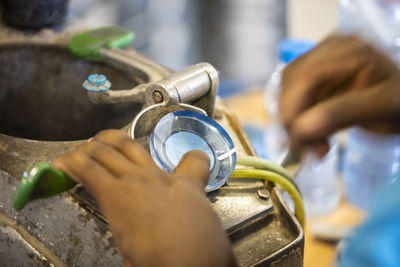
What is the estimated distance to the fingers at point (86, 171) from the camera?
62 cm

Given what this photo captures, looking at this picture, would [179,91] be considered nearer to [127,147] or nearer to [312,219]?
[127,147]

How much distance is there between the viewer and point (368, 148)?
2.20 m

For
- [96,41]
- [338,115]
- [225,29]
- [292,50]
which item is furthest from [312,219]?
[338,115]

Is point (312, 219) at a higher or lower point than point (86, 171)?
lower

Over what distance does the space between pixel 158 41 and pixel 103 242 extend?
174 cm

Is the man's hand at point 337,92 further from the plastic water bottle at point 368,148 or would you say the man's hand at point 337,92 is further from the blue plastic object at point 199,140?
the plastic water bottle at point 368,148

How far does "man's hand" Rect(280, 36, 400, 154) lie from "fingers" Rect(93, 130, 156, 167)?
0.61 ft

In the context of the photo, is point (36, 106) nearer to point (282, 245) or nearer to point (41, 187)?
point (41, 187)

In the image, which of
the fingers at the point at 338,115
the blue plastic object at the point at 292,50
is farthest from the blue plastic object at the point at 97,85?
the blue plastic object at the point at 292,50

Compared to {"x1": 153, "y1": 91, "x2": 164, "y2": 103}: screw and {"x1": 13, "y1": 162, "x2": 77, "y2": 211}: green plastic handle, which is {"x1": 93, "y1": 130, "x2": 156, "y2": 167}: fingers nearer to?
{"x1": 13, "y1": 162, "x2": 77, "y2": 211}: green plastic handle

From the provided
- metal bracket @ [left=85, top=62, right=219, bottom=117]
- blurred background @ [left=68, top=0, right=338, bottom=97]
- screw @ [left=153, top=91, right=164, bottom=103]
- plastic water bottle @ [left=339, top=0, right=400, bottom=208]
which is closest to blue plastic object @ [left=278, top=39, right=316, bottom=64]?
plastic water bottle @ [left=339, top=0, right=400, bottom=208]

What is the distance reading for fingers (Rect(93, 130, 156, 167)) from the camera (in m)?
0.65

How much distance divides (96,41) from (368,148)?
1396 millimetres

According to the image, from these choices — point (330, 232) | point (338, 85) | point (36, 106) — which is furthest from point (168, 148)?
point (330, 232)
